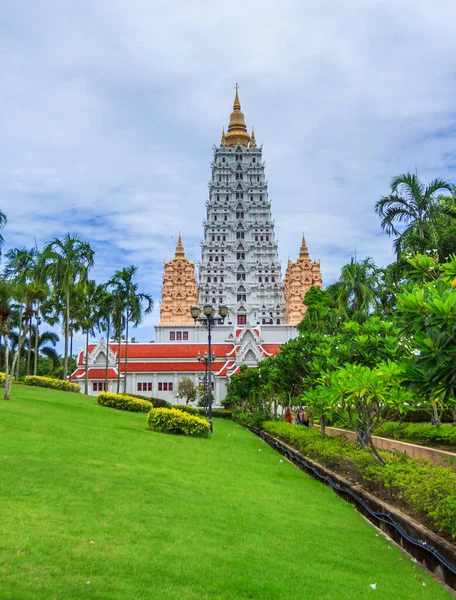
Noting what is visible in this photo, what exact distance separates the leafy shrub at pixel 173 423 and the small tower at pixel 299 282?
62550 millimetres

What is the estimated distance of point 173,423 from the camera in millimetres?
20047

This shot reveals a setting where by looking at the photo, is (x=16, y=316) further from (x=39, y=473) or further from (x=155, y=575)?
(x=155, y=575)

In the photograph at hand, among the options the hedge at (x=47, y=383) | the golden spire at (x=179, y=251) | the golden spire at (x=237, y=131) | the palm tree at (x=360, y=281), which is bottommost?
the hedge at (x=47, y=383)

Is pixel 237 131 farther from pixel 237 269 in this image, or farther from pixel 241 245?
pixel 237 269

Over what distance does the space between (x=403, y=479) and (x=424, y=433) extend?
1086 centimetres

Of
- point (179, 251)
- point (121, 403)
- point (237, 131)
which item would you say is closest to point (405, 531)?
point (121, 403)

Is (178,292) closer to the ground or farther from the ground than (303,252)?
closer to the ground

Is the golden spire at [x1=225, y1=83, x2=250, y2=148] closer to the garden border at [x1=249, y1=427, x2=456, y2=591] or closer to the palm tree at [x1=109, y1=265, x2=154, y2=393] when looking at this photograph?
the palm tree at [x1=109, y1=265, x2=154, y2=393]

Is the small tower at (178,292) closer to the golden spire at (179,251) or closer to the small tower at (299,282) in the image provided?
the golden spire at (179,251)

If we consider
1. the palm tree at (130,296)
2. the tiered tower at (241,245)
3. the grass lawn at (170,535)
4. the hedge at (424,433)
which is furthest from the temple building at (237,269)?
the grass lawn at (170,535)

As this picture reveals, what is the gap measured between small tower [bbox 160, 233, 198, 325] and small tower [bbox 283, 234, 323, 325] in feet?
50.0

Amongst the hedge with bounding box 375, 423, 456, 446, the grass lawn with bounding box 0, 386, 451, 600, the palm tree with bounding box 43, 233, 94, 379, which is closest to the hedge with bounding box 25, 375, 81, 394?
the palm tree with bounding box 43, 233, 94, 379

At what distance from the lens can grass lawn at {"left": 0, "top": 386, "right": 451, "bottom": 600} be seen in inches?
227

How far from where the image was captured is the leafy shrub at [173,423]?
65.8ft
